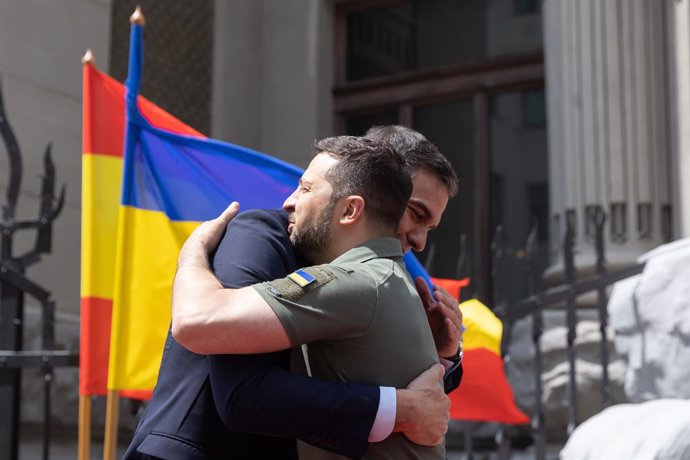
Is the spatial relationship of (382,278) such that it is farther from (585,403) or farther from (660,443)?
(585,403)

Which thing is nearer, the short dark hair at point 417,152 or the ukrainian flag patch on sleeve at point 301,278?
the ukrainian flag patch on sleeve at point 301,278

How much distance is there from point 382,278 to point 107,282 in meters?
2.34

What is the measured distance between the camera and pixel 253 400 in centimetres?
216

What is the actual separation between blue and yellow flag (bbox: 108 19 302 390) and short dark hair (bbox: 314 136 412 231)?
177cm

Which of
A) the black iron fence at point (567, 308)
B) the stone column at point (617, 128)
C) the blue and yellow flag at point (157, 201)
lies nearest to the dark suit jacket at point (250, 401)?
the blue and yellow flag at point (157, 201)

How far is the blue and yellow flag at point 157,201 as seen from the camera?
164 inches

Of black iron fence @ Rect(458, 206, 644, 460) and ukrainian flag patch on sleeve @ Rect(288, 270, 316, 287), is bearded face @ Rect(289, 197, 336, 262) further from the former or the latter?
black iron fence @ Rect(458, 206, 644, 460)

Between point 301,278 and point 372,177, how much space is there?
31cm

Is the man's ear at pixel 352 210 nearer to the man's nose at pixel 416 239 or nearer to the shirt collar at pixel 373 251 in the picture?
the shirt collar at pixel 373 251

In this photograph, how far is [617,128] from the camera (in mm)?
7254

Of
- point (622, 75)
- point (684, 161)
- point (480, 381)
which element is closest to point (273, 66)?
point (622, 75)

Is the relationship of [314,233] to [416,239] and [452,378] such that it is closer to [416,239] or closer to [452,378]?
[416,239]

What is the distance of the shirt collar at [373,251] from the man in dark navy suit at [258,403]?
0.46 feet

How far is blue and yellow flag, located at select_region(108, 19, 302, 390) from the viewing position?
164 inches
